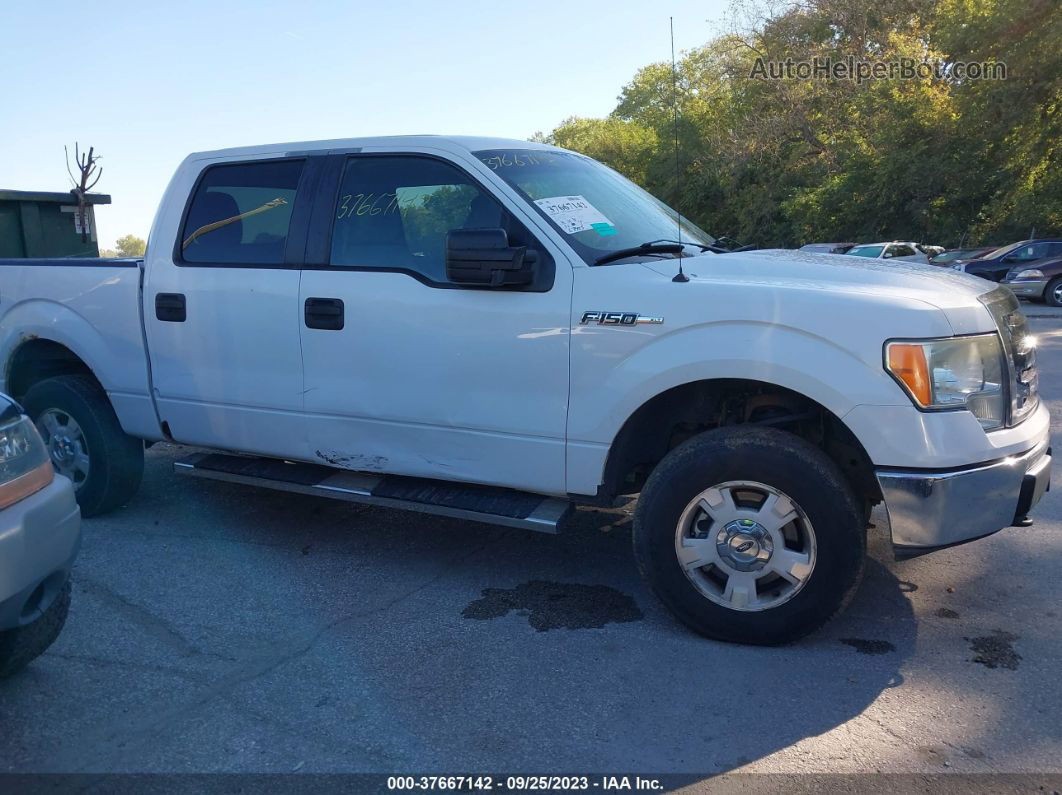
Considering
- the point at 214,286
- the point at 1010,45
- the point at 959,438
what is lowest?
the point at 959,438

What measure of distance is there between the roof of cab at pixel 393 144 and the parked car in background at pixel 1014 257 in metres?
19.5

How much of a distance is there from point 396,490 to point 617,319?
4.68 feet

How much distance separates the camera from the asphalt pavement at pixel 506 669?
10.0 ft

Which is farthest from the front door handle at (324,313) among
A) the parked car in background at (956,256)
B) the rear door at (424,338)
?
the parked car in background at (956,256)

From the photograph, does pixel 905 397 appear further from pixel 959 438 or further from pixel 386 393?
pixel 386 393

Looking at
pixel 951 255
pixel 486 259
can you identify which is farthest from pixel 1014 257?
A: pixel 486 259

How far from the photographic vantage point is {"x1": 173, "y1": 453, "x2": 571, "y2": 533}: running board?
13.5ft

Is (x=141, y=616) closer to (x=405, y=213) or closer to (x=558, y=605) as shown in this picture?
(x=558, y=605)

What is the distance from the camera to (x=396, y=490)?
14.8 feet

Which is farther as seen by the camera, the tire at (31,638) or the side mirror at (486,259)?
the side mirror at (486,259)

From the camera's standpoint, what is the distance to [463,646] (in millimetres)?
3834

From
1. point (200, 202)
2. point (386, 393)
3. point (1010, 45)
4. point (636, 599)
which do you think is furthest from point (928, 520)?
point (1010, 45)

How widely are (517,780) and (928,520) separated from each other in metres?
1.74

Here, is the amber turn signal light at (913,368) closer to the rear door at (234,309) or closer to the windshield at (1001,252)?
the rear door at (234,309)
